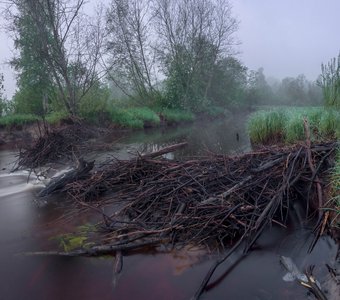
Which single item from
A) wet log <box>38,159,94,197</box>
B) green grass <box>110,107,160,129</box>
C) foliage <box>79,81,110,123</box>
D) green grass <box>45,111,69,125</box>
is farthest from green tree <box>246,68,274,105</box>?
wet log <box>38,159,94,197</box>

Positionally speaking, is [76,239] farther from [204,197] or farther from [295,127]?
[295,127]

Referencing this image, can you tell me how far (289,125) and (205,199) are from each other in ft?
19.5

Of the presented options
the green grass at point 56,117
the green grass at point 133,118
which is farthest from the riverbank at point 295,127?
the green grass at point 133,118

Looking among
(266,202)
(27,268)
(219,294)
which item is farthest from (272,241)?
(27,268)

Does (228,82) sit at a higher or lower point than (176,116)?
higher

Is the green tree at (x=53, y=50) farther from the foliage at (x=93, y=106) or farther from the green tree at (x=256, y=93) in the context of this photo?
the green tree at (x=256, y=93)

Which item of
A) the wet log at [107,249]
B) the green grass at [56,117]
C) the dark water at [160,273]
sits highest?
the green grass at [56,117]

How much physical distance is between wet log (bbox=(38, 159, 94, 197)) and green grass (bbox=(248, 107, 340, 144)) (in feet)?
16.8

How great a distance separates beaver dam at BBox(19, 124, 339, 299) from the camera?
3.94 m

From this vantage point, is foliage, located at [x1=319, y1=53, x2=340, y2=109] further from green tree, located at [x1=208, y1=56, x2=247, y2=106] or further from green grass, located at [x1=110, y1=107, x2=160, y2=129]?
green tree, located at [x1=208, y1=56, x2=247, y2=106]

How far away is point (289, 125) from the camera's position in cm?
938

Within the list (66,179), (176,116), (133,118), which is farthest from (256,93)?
(66,179)

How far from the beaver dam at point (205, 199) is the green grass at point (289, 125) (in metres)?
3.24

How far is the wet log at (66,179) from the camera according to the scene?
21.0 ft
